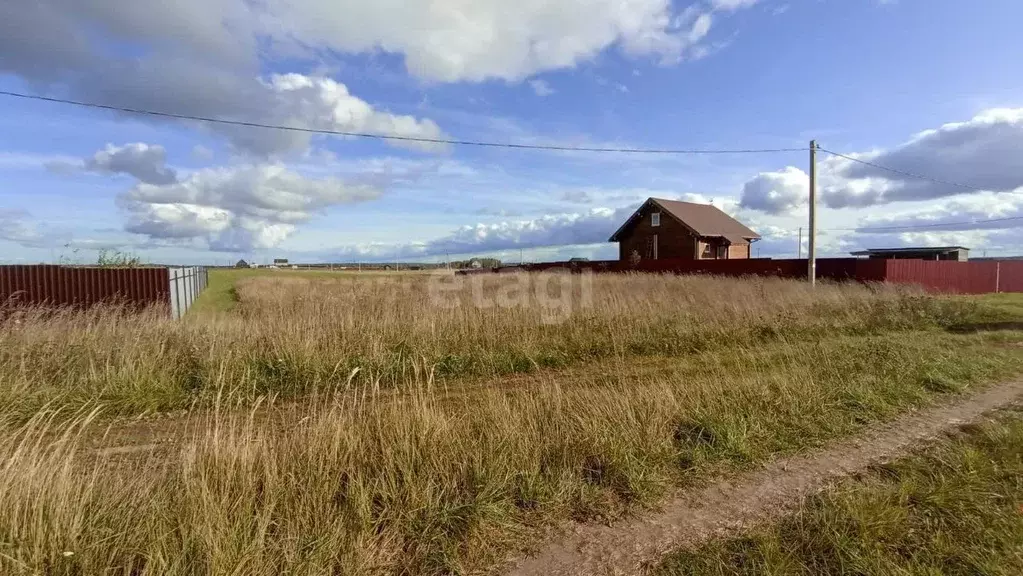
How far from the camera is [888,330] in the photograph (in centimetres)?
1178

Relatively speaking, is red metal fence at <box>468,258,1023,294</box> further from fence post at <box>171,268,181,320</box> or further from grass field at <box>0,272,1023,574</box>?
fence post at <box>171,268,181,320</box>

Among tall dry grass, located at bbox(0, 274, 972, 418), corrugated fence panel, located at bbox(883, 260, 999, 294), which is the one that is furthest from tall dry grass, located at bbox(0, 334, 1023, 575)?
corrugated fence panel, located at bbox(883, 260, 999, 294)

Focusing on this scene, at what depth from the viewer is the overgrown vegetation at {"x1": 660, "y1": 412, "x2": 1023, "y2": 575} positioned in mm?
2656

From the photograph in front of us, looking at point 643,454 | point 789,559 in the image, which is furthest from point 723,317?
point 789,559

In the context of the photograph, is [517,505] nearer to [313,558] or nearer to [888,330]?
[313,558]

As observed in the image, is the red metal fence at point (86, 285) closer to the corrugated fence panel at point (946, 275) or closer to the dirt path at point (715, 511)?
the dirt path at point (715, 511)

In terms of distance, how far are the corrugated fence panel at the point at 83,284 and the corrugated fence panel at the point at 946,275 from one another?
2849 cm

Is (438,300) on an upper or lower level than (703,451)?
upper

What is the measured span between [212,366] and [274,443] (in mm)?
3814

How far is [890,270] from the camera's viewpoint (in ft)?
66.4

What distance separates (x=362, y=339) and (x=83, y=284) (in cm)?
1526

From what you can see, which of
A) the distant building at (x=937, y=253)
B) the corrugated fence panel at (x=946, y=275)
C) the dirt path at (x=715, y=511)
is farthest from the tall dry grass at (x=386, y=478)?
the distant building at (x=937, y=253)

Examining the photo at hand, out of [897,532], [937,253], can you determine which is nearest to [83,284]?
[897,532]

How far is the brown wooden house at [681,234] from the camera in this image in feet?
113
